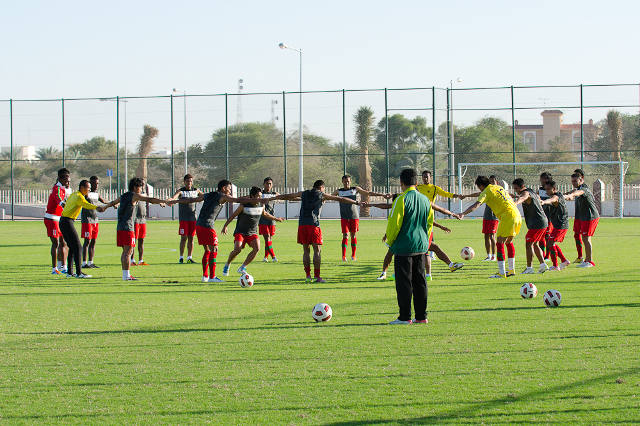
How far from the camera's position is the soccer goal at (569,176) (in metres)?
44.2

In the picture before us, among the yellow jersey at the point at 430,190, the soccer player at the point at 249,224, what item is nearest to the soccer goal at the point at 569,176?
the yellow jersey at the point at 430,190

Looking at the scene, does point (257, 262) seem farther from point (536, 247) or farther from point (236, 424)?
point (236, 424)

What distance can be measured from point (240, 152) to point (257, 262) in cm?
7057

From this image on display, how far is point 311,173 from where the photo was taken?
76.8m

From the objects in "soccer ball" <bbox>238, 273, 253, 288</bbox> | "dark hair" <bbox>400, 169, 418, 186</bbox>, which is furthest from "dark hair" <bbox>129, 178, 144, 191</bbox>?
"dark hair" <bbox>400, 169, 418, 186</bbox>

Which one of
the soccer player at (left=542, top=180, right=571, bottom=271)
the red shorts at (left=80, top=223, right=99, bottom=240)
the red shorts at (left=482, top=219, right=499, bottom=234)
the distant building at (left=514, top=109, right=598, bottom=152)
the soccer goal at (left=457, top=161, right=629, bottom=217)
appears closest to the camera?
the soccer player at (left=542, top=180, right=571, bottom=271)

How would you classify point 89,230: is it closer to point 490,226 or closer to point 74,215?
point 74,215

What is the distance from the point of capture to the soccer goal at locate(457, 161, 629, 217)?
145ft

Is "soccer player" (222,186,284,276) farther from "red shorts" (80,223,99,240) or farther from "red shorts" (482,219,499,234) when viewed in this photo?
"red shorts" (482,219,499,234)

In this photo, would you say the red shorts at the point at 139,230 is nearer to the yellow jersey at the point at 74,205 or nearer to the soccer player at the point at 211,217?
the yellow jersey at the point at 74,205

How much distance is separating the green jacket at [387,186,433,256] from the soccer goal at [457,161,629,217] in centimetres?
3020

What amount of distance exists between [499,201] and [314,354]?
8003 mm

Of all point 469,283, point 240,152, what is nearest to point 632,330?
point 469,283

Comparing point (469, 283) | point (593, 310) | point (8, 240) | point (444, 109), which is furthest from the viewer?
point (444, 109)
